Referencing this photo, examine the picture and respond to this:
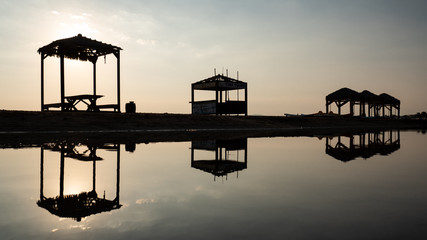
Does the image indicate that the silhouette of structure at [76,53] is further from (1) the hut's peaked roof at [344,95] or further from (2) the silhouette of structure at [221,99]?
(1) the hut's peaked roof at [344,95]

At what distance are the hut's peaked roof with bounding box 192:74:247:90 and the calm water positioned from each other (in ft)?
79.4

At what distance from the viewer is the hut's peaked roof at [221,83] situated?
104 feet

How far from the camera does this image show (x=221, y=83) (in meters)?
31.6

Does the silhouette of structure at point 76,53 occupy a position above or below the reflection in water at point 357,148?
above

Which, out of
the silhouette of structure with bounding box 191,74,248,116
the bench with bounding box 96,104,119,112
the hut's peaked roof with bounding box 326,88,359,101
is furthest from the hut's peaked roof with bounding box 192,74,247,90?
the hut's peaked roof with bounding box 326,88,359,101

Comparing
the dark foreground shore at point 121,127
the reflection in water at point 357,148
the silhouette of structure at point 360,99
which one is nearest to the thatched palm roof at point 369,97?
the silhouette of structure at point 360,99

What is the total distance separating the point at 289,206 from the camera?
401cm

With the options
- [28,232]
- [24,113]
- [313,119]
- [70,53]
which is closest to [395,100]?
[313,119]

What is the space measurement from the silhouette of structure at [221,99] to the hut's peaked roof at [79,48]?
10.8 metres

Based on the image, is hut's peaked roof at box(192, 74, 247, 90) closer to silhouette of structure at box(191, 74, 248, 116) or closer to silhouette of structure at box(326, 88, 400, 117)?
silhouette of structure at box(191, 74, 248, 116)

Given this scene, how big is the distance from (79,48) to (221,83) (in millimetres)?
12776

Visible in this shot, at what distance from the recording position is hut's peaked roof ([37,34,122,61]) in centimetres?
2217

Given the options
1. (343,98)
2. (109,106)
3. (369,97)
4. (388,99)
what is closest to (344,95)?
(343,98)

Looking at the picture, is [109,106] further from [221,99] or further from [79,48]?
[221,99]
